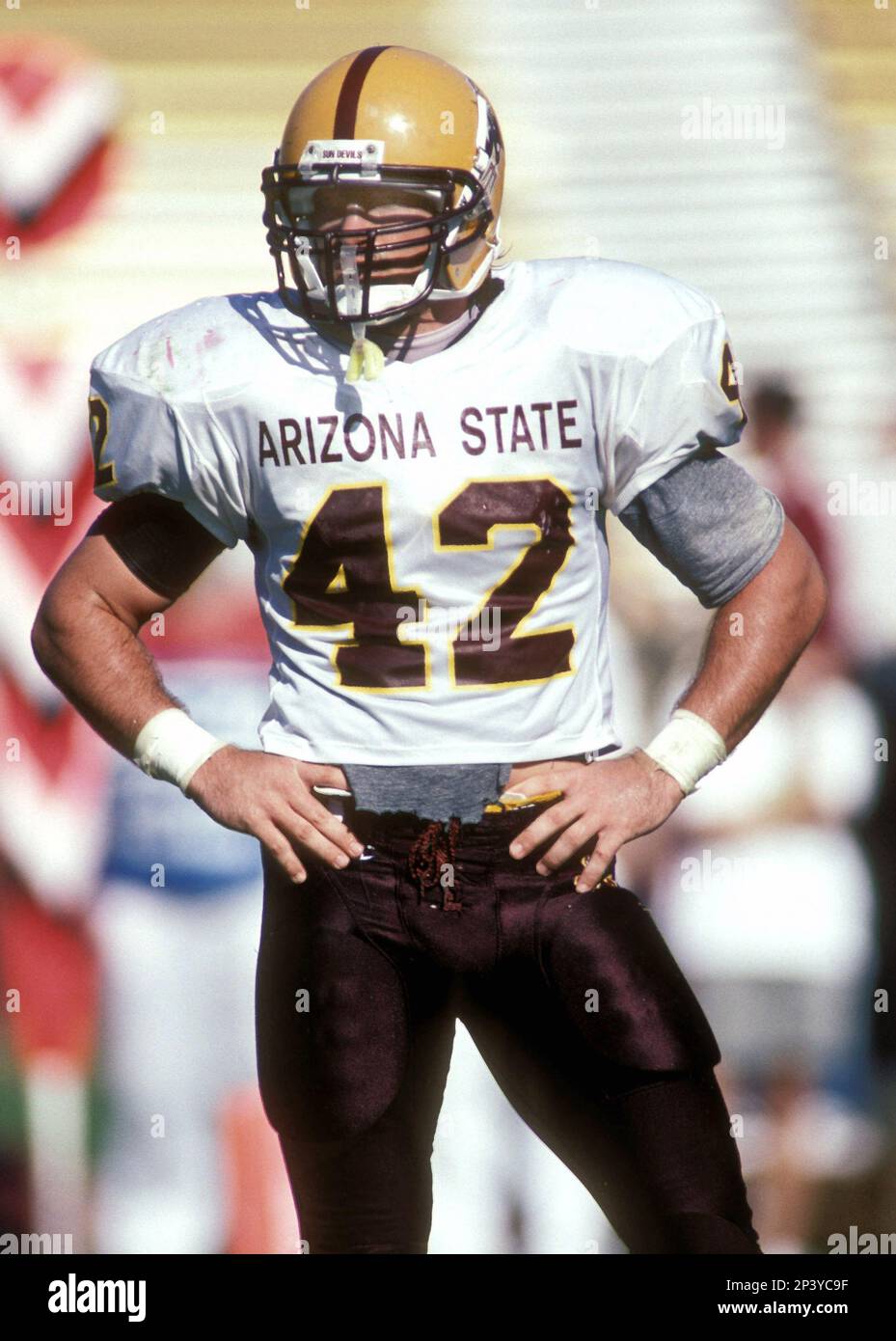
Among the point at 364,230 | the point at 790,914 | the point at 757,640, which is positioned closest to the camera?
the point at 364,230

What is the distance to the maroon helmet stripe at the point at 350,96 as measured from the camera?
1648 millimetres

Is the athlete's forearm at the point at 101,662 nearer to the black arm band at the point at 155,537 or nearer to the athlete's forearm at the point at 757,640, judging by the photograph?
the black arm band at the point at 155,537

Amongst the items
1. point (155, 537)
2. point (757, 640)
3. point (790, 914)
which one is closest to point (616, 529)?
point (790, 914)

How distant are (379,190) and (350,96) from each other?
0.11 meters

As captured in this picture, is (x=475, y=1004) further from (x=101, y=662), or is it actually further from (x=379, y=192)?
(x=379, y=192)

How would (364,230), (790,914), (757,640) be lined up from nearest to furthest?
(364,230)
(757,640)
(790,914)

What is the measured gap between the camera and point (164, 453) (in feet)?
5.68

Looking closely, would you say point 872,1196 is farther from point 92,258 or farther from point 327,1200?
point 92,258

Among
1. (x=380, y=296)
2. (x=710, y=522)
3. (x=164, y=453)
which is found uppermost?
(x=380, y=296)

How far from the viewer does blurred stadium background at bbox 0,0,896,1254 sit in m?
3.26

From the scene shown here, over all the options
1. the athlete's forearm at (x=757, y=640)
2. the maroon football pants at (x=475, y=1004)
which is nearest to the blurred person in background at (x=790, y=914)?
the athlete's forearm at (x=757, y=640)

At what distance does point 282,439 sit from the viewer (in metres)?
1.68

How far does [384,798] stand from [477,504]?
1.09 feet

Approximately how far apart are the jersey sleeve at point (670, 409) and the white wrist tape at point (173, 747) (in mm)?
556
